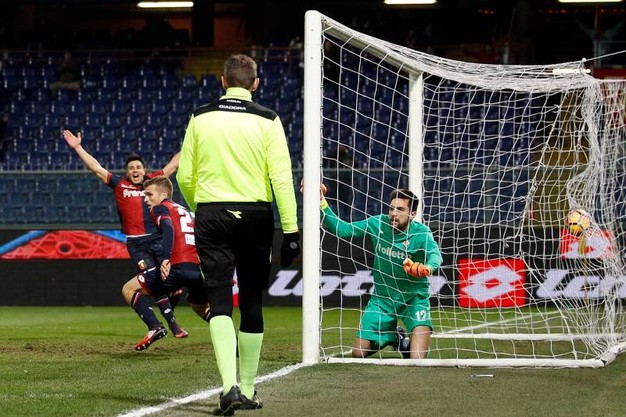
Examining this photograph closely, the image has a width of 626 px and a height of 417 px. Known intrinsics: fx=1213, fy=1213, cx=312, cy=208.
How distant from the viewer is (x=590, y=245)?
13.8 m

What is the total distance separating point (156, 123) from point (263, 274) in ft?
56.1

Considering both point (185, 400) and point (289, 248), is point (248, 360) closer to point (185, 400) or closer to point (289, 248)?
point (185, 400)

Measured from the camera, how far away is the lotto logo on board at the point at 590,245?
41.2 feet

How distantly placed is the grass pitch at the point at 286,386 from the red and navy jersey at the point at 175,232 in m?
0.87

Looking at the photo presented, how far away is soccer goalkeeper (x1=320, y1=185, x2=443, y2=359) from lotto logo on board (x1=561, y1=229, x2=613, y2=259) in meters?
2.92

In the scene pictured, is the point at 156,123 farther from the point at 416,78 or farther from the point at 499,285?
the point at 416,78

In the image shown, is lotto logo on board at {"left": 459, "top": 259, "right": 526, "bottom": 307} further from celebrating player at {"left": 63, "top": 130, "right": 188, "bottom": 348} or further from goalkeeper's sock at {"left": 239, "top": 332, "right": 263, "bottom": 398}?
goalkeeper's sock at {"left": 239, "top": 332, "right": 263, "bottom": 398}

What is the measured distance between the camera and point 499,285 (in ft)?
53.8

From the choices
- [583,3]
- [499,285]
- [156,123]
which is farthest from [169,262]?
[583,3]

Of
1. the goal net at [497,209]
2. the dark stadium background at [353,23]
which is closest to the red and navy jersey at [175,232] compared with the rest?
the goal net at [497,209]

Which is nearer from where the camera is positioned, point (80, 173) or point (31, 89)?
point (80, 173)

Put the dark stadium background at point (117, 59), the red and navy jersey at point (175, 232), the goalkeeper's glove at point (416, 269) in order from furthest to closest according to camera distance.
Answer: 1. the dark stadium background at point (117, 59)
2. the red and navy jersey at point (175, 232)
3. the goalkeeper's glove at point (416, 269)

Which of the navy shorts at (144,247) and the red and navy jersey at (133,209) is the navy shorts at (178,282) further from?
the red and navy jersey at (133,209)

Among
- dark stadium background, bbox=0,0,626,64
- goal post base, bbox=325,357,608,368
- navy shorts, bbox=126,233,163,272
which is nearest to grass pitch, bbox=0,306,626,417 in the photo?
goal post base, bbox=325,357,608,368
